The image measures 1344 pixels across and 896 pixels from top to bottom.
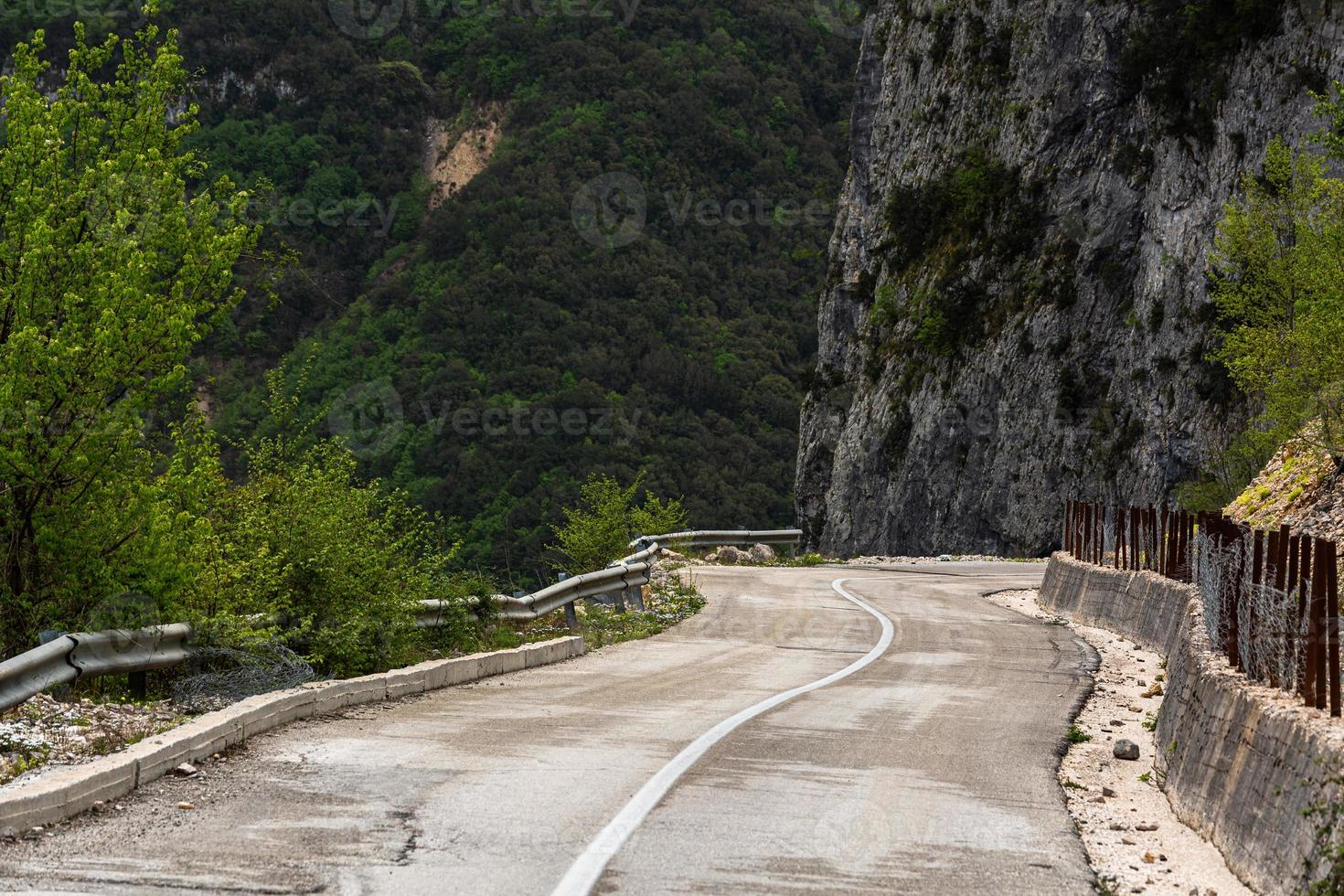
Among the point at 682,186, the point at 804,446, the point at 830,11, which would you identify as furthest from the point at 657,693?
the point at 830,11

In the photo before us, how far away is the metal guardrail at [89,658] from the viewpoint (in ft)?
27.1

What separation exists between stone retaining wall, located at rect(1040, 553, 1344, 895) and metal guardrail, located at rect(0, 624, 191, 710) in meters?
6.84

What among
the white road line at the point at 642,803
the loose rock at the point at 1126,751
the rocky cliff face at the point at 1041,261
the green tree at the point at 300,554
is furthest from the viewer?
the rocky cliff face at the point at 1041,261

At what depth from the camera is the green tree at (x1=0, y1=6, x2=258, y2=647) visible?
9.99 meters

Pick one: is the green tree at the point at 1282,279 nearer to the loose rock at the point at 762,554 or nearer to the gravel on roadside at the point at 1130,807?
the gravel on roadside at the point at 1130,807

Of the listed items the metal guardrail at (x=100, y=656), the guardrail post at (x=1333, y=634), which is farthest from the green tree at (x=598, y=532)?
the guardrail post at (x=1333, y=634)

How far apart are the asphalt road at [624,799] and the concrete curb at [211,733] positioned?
15 cm

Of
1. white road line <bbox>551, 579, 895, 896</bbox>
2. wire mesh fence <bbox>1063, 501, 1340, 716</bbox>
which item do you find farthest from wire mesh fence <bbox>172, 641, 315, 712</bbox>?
wire mesh fence <bbox>1063, 501, 1340, 716</bbox>

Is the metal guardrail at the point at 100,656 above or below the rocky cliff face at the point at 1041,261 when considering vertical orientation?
below

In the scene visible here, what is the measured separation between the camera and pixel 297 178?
5655 inches

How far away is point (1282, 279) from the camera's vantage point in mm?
31250

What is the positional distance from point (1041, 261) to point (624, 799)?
1758 inches

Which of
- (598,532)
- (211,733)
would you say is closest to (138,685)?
(211,733)

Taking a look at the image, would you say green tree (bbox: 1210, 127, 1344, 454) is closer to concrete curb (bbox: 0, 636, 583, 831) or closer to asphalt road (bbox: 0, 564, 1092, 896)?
asphalt road (bbox: 0, 564, 1092, 896)
